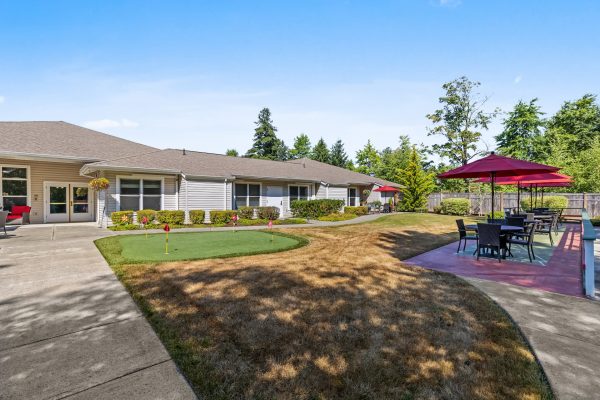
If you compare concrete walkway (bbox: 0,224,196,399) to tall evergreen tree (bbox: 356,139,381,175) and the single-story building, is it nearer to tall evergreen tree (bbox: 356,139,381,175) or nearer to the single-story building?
the single-story building

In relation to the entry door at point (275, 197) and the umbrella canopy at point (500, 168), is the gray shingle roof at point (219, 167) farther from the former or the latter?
the umbrella canopy at point (500, 168)

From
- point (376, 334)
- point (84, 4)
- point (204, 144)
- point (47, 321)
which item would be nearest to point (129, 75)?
point (84, 4)

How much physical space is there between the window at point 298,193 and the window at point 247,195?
3.22 meters

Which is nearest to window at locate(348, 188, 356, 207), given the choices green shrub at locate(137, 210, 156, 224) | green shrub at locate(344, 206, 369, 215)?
green shrub at locate(344, 206, 369, 215)

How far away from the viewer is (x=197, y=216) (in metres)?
16.3

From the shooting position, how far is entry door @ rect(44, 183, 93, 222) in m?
16.5

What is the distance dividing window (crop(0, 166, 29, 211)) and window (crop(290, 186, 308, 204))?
637 inches

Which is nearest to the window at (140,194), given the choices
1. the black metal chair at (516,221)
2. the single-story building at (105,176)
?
the single-story building at (105,176)

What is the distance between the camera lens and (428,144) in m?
37.1

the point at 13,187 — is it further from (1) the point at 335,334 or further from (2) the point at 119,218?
(1) the point at 335,334

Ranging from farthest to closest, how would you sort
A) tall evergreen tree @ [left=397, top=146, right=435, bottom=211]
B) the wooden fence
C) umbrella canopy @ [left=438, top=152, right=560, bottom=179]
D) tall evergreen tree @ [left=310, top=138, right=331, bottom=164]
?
1. tall evergreen tree @ [left=310, top=138, right=331, bottom=164]
2. tall evergreen tree @ [left=397, top=146, right=435, bottom=211]
3. the wooden fence
4. umbrella canopy @ [left=438, top=152, right=560, bottom=179]

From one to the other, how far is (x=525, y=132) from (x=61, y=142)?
51.7 m

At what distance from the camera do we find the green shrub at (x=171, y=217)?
50.2 feet

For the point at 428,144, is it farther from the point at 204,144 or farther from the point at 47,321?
the point at 47,321
